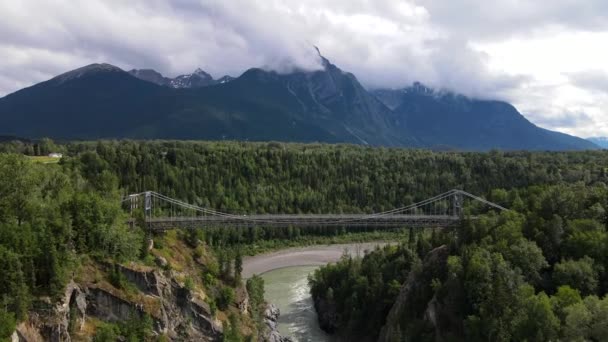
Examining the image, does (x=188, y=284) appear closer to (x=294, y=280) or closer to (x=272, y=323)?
(x=272, y=323)

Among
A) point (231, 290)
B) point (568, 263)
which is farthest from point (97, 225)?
point (568, 263)

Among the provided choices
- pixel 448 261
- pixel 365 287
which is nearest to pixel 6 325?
pixel 448 261

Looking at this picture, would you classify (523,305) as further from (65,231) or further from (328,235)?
(328,235)

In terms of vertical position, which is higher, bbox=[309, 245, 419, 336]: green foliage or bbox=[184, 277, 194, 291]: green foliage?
A: bbox=[184, 277, 194, 291]: green foliage

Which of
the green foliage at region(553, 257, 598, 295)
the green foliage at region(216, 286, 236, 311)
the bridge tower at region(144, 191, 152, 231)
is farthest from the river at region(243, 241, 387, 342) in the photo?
the green foliage at region(553, 257, 598, 295)

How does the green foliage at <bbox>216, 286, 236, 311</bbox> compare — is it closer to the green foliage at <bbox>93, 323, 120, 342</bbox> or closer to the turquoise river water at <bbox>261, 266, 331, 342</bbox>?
the turquoise river water at <bbox>261, 266, 331, 342</bbox>

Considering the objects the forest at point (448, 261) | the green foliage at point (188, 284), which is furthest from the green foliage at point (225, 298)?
the forest at point (448, 261)

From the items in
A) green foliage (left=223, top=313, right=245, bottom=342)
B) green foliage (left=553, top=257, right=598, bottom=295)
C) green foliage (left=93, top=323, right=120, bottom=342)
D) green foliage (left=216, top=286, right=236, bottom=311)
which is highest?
green foliage (left=553, top=257, right=598, bottom=295)

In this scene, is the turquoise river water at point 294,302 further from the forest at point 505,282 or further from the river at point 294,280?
the forest at point 505,282
